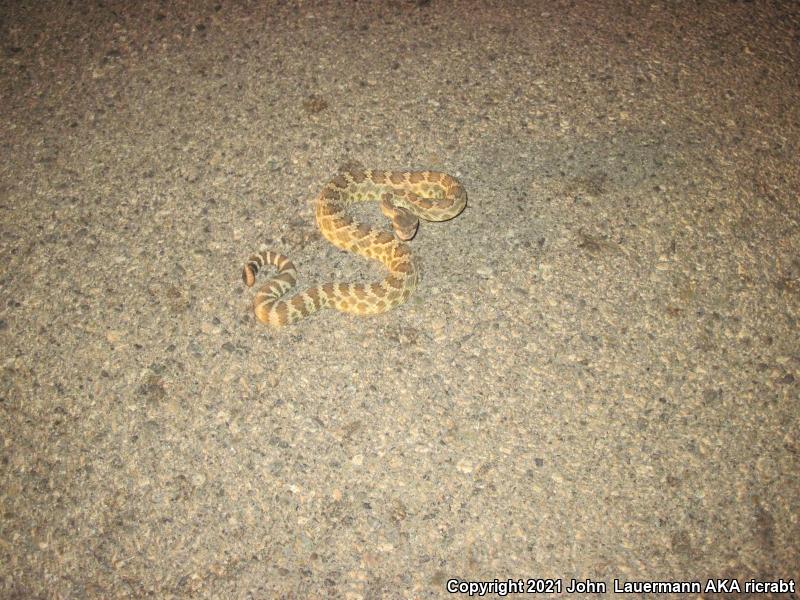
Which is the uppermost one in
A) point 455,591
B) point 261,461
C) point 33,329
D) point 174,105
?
point 174,105

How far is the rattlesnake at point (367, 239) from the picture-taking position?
14.3ft

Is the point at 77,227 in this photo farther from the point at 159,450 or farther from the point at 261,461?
the point at 261,461

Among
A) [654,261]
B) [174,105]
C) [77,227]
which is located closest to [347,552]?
[654,261]

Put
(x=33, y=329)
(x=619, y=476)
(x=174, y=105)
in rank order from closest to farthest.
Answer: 1. (x=619, y=476)
2. (x=33, y=329)
3. (x=174, y=105)

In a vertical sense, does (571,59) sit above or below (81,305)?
above

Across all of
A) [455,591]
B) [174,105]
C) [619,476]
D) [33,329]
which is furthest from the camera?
[174,105]

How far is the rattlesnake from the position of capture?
4.35 metres

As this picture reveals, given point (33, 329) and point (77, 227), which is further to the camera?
point (77, 227)

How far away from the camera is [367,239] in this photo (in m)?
4.69

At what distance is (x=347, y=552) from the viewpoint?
140 inches

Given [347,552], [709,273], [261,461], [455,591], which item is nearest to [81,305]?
[261,461]

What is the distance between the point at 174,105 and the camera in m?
5.82

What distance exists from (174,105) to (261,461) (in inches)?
150

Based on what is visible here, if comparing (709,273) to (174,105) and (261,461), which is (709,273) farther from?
(174,105)
